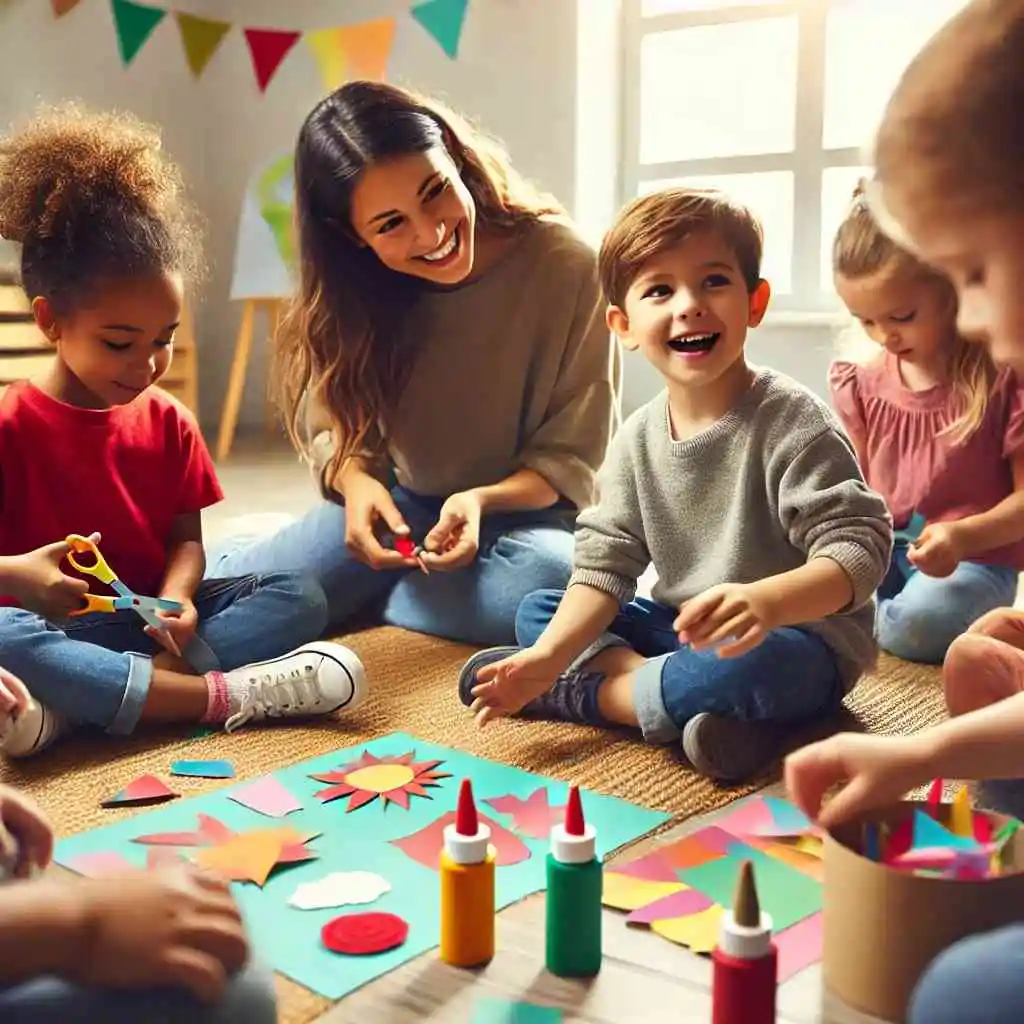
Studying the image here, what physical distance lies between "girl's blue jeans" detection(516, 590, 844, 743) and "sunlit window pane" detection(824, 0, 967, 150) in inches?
80.2

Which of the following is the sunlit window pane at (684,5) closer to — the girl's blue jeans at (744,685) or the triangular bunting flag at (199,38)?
the triangular bunting flag at (199,38)

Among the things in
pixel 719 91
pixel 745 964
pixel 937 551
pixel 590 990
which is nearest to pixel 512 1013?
pixel 590 990

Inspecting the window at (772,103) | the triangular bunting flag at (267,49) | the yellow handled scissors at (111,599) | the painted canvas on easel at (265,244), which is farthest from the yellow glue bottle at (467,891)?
the triangular bunting flag at (267,49)

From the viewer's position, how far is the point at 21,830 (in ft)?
2.24

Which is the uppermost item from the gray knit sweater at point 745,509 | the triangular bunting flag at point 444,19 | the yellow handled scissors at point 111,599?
the triangular bunting flag at point 444,19

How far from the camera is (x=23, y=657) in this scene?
1.17 meters

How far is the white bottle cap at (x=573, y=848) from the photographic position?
748 mm

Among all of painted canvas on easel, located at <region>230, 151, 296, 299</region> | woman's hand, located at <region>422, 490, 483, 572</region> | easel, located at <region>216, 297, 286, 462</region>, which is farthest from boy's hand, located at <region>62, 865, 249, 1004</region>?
painted canvas on easel, located at <region>230, 151, 296, 299</region>

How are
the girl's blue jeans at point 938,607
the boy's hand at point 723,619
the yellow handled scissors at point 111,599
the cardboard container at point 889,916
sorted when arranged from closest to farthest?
the cardboard container at point 889,916 → the boy's hand at point 723,619 → the yellow handled scissors at point 111,599 → the girl's blue jeans at point 938,607

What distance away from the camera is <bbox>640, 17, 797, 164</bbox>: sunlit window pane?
3.07 meters

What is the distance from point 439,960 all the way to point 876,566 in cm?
53

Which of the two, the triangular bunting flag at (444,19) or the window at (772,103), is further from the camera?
the triangular bunting flag at (444,19)

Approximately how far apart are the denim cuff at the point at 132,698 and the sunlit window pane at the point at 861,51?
7.40ft

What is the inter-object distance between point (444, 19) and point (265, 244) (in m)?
0.76
